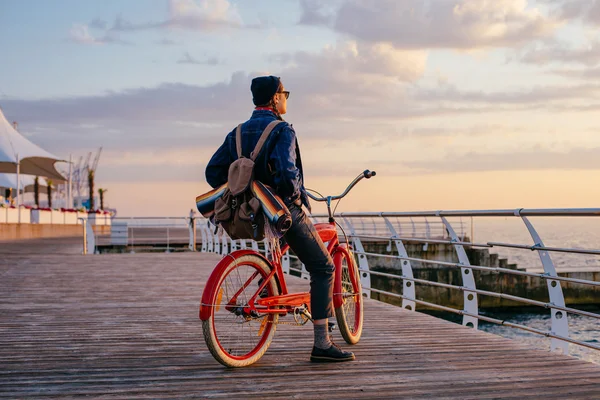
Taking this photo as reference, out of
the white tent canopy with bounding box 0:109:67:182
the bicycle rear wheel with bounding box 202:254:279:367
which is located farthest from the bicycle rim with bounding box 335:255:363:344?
the white tent canopy with bounding box 0:109:67:182

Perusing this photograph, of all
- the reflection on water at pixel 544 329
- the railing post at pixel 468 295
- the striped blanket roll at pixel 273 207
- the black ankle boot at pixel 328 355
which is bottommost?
the reflection on water at pixel 544 329

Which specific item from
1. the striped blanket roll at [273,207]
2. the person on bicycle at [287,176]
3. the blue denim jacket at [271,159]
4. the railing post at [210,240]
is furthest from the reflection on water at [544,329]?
the striped blanket roll at [273,207]

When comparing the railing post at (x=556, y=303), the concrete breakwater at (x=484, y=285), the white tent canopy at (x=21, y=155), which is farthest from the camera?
the white tent canopy at (x=21, y=155)

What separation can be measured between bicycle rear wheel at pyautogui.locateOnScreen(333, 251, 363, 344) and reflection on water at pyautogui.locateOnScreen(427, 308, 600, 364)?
519 inches

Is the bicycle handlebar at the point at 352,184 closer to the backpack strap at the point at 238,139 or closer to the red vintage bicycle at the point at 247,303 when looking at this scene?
the red vintage bicycle at the point at 247,303

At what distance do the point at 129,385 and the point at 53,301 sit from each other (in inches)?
208

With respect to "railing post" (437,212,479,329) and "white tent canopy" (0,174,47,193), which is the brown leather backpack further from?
"white tent canopy" (0,174,47,193)

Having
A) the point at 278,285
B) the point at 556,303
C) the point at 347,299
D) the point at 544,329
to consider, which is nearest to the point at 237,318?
the point at 278,285

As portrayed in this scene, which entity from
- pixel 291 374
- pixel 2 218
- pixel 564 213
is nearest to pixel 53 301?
pixel 291 374

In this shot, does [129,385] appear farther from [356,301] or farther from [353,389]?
[356,301]

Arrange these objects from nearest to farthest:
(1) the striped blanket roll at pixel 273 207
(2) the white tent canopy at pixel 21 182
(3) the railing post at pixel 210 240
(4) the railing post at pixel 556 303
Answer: (1) the striped blanket roll at pixel 273 207 < (4) the railing post at pixel 556 303 < (3) the railing post at pixel 210 240 < (2) the white tent canopy at pixel 21 182

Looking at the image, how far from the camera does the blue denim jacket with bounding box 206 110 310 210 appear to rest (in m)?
4.64

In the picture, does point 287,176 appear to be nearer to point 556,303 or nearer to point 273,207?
point 273,207

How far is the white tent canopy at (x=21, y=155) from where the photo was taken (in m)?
50.8
